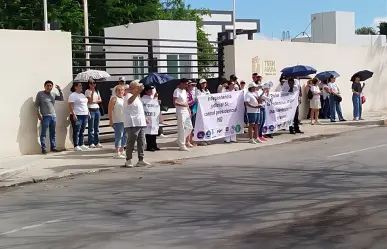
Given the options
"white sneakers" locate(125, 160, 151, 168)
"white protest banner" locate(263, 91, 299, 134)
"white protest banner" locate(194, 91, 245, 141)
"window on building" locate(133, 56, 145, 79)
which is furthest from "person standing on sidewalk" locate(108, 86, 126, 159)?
"white protest banner" locate(263, 91, 299, 134)

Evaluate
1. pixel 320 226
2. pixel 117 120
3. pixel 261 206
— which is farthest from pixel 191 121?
pixel 320 226

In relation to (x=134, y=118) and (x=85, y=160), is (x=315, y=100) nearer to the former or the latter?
(x=85, y=160)

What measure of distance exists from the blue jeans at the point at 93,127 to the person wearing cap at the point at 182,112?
6.99 feet

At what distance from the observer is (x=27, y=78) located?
46.1ft

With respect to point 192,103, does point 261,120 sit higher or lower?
lower

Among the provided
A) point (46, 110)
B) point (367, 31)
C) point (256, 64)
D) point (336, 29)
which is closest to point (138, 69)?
point (256, 64)

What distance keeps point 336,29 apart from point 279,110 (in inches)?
1185

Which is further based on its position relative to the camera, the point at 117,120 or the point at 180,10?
the point at 180,10

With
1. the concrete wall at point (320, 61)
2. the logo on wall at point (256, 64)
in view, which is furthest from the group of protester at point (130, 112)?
the logo on wall at point (256, 64)

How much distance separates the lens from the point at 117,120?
13742 millimetres

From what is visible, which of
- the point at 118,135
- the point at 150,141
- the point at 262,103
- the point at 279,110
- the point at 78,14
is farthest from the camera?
the point at 78,14

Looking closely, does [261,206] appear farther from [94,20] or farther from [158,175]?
[94,20]

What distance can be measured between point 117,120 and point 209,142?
3.27m

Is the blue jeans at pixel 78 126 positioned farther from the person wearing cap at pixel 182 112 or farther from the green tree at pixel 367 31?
the green tree at pixel 367 31
